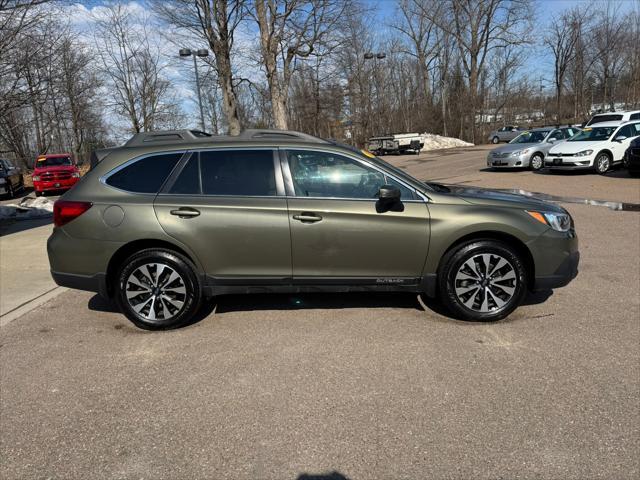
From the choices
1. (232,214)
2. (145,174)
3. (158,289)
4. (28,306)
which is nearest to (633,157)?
(232,214)

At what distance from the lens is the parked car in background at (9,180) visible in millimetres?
18250

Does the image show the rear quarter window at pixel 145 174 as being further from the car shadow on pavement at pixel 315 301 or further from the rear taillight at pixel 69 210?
the car shadow on pavement at pixel 315 301

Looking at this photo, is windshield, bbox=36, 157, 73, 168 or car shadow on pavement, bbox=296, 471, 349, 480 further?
windshield, bbox=36, 157, 73, 168

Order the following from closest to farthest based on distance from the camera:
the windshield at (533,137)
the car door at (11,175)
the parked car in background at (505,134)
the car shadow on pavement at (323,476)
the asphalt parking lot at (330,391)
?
1. the car shadow on pavement at (323,476)
2. the asphalt parking lot at (330,391)
3. the windshield at (533,137)
4. the car door at (11,175)
5. the parked car in background at (505,134)

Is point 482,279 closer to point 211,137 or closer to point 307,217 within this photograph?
point 307,217

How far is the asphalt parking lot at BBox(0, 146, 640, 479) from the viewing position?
2.45 meters

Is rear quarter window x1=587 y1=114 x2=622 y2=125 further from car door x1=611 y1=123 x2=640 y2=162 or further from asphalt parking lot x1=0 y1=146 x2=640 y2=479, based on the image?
asphalt parking lot x1=0 y1=146 x2=640 y2=479

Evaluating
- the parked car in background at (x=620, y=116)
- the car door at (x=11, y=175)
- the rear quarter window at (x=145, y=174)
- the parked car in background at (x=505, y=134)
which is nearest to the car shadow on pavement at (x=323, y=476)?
the rear quarter window at (x=145, y=174)

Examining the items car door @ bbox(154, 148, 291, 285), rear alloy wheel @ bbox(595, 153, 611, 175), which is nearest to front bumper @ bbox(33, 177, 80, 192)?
car door @ bbox(154, 148, 291, 285)

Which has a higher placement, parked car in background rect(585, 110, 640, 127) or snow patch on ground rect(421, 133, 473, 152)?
snow patch on ground rect(421, 133, 473, 152)

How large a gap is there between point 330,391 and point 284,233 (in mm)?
1474

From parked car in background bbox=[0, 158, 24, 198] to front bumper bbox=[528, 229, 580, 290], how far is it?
20.6m

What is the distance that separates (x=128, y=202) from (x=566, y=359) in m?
3.88

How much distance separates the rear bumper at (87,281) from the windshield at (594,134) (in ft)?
55.4
